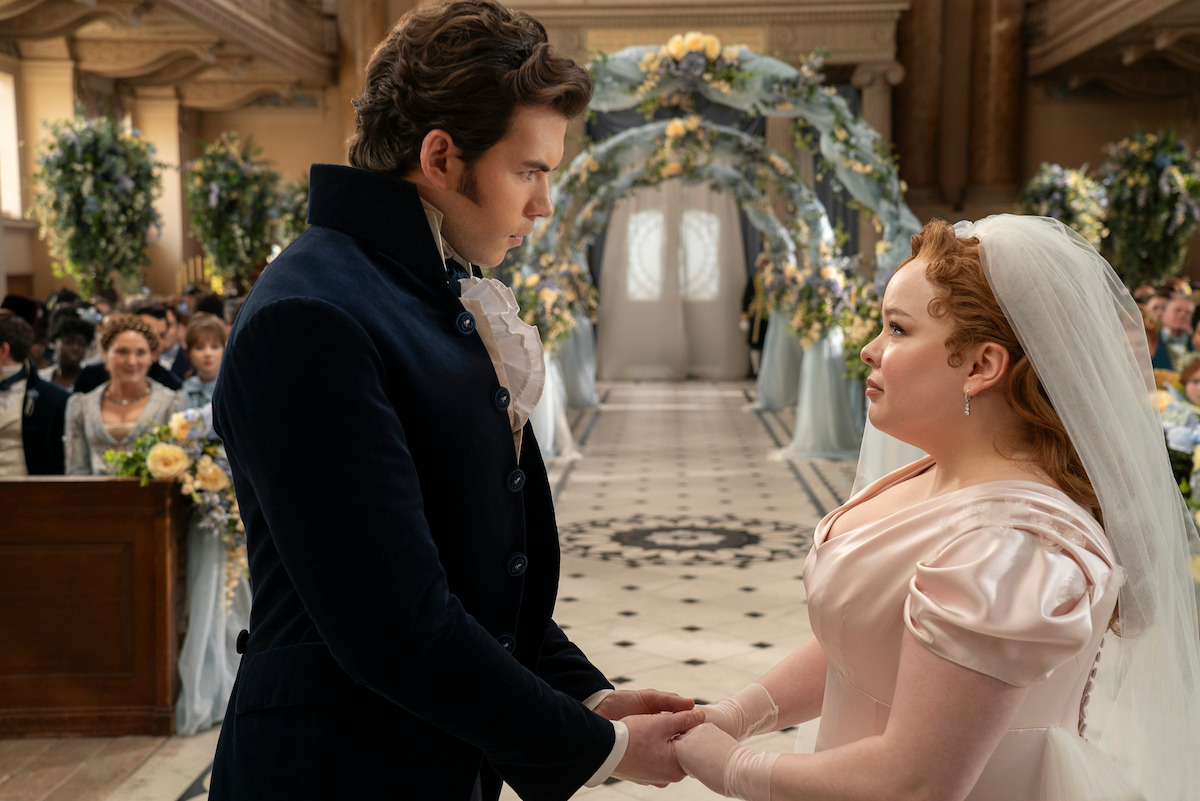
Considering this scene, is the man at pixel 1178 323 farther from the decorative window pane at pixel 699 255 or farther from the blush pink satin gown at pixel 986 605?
the decorative window pane at pixel 699 255

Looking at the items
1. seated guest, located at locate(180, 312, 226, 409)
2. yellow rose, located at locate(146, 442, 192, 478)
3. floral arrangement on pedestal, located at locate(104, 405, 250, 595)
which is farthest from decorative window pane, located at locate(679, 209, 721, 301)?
yellow rose, located at locate(146, 442, 192, 478)

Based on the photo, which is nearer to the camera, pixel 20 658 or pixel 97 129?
pixel 20 658

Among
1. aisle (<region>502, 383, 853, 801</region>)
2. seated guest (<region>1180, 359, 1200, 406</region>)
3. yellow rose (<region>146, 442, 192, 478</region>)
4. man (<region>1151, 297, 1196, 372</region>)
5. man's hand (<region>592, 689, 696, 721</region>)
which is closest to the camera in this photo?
man's hand (<region>592, 689, 696, 721</region>)

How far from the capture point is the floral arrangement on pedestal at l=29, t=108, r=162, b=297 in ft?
29.1

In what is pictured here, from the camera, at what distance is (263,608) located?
1467 mm

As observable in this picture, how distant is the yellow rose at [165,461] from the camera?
13.7 feet

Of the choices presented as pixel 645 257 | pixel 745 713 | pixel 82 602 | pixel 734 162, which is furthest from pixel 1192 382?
pixel 645 257

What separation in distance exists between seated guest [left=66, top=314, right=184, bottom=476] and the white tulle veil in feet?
13.8

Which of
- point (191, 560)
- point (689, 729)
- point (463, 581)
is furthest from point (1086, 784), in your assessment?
point (191, 560)

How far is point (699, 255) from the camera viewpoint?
18938 millimetres

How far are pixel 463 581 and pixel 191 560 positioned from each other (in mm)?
3256

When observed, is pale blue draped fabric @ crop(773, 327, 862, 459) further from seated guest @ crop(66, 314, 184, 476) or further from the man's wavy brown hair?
the man's wavy brown hair

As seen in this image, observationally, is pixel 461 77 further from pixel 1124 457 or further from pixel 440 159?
pixel 1124 457

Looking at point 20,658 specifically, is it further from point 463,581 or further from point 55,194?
point 55,194
